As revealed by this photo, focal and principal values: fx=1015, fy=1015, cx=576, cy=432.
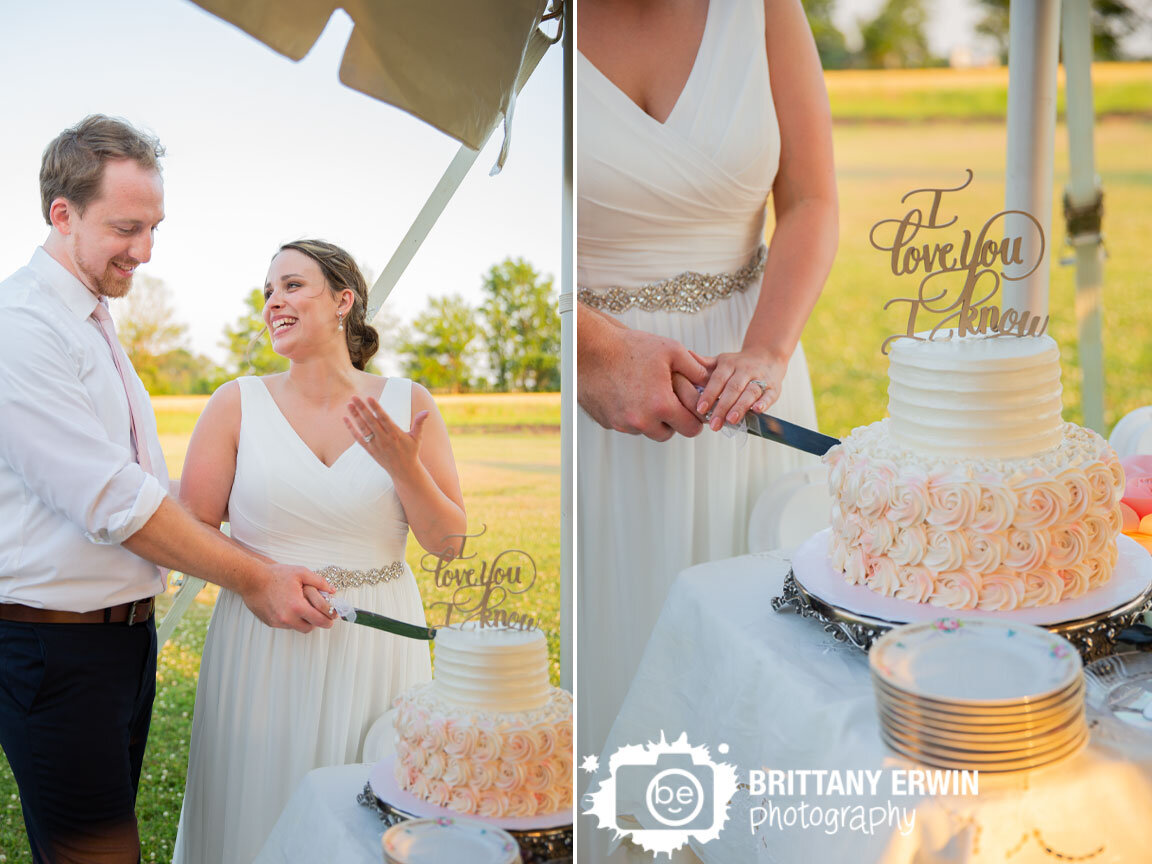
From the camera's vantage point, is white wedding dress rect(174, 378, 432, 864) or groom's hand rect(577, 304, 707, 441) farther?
groom's hand rect(577, 304, 707, 441)

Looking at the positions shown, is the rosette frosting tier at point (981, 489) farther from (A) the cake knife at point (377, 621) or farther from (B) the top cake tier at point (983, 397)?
(A) the cake knife at point (377, 621)

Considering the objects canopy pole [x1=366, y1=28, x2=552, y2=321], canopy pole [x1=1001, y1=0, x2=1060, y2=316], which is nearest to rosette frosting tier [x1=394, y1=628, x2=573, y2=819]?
canopy pole [x1=366, y1=28, x2=552, y2=321]

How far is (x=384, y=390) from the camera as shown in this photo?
50.3 inches

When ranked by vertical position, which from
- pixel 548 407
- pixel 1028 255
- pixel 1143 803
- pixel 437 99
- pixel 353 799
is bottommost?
pixel 353 799

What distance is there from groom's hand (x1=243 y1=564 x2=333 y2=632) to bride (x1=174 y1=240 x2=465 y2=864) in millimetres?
13

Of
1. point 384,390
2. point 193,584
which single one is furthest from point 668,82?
point 193,584

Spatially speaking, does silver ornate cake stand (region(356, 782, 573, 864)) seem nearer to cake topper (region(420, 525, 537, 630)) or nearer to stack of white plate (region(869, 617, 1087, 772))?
cake topper (region(420, 525, 537, 630))

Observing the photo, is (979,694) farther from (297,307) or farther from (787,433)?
(297,307)

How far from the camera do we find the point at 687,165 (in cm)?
156

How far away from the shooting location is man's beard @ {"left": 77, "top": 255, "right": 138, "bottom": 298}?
121cm

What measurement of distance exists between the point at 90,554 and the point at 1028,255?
145 centimetres

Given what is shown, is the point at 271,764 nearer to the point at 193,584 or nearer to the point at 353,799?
the point at 353,799

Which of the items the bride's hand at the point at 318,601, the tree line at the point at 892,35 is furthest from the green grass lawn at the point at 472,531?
the tree line at the point at 892,35

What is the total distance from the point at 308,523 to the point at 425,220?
1.35 ft
